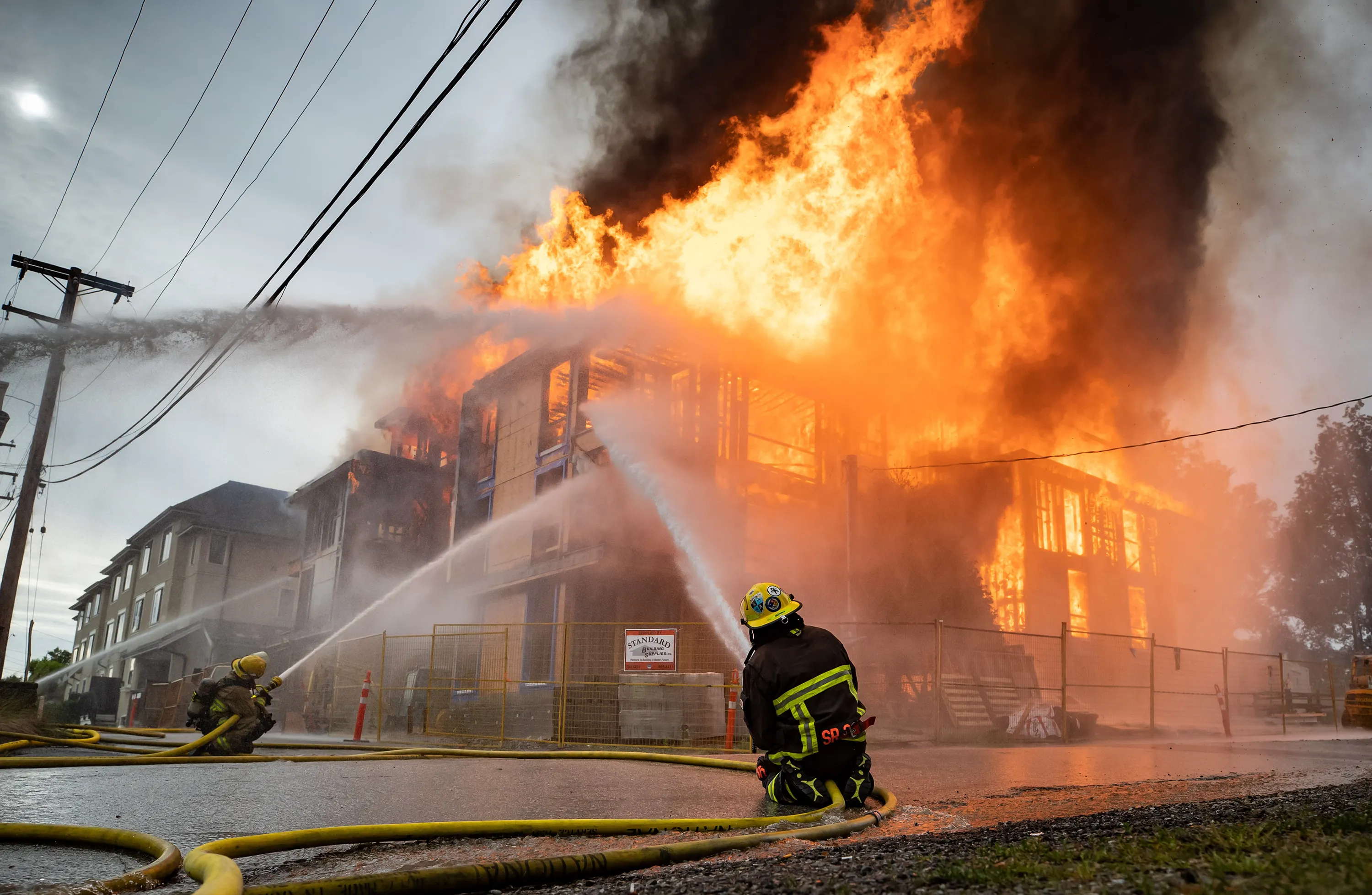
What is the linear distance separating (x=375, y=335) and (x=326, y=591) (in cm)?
1526

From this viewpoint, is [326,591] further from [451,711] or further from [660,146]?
[660,146]

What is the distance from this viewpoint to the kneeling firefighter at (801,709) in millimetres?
5312

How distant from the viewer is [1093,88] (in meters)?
20.8

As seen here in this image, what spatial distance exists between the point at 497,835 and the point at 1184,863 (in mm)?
3057

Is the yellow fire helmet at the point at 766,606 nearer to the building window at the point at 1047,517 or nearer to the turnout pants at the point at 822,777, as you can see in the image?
the turnout pants at the point at 822,777

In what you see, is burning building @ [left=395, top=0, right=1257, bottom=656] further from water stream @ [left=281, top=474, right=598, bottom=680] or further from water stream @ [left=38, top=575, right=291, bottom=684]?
water stream @ [left=38, top=575, right=291, bottom=684]

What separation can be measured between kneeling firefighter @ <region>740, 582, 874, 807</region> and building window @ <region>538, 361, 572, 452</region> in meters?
15.6

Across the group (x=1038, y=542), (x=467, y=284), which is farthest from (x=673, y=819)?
(x=1038, y=542)

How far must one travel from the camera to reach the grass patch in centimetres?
254

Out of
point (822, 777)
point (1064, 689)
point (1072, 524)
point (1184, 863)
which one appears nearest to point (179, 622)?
point (1064, 689)

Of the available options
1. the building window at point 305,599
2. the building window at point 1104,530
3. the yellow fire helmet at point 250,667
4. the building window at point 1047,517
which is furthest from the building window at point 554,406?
the building window at point 1104,530

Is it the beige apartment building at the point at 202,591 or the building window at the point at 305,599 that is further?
the beige apartment building at the point at 202,591

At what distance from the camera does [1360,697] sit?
68.1 feet

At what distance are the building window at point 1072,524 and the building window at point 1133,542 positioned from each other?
134 inches
